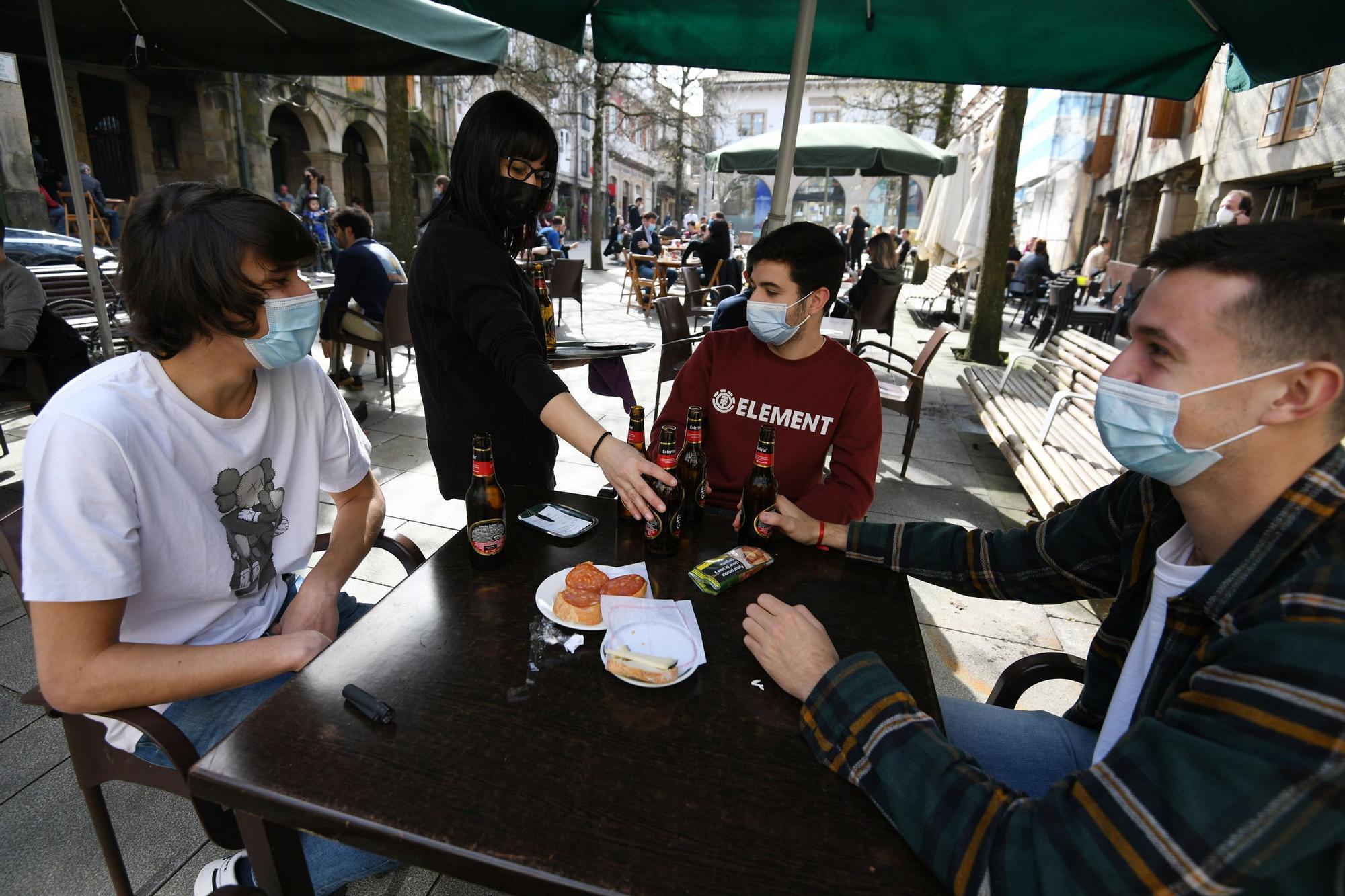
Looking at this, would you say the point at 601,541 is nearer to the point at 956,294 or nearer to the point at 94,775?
the point at 94,775

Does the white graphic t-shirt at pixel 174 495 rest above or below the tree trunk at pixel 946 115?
below

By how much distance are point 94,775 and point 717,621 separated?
1.38 metres

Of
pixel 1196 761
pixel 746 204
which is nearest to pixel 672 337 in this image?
pixel 1196 761

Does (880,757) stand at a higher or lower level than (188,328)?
lower

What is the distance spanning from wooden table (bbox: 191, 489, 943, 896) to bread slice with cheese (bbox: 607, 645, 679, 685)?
0.03 m

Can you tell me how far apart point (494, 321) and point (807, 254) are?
1217 mm

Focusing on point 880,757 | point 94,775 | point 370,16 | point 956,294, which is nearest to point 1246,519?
point 880,757

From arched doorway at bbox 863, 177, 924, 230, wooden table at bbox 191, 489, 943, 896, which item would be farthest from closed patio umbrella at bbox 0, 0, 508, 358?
arched doorway at bbox 863, 177, 924, 230

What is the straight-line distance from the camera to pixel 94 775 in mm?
1411

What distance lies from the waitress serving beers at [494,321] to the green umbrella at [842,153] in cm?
652

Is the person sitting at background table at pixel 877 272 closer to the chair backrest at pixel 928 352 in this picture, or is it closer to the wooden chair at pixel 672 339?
the chair backrest at pixel 928 352

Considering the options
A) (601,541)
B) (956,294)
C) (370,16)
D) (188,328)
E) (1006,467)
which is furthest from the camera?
(956,294)

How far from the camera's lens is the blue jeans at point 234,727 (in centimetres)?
128

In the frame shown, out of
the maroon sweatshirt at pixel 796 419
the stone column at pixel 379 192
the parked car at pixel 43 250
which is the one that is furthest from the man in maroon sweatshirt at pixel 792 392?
the stone column at pixel 379 192
